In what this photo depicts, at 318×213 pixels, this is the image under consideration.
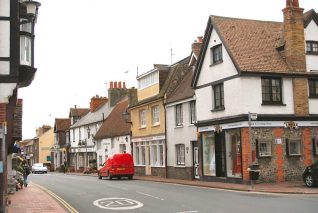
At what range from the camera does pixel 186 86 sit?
35.8 metres

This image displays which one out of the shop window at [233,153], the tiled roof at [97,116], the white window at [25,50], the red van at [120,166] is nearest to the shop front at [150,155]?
the red van at [120,166]

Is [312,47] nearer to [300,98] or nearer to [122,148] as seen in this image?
[300,98]

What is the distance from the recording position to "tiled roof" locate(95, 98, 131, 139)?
4875 cm

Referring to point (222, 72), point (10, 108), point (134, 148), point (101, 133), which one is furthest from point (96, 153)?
point (10, 108)

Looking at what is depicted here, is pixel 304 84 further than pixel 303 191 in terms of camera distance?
Yes

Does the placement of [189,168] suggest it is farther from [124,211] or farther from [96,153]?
[96,153]

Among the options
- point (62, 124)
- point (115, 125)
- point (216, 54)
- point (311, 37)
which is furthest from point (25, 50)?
point (62, 124)

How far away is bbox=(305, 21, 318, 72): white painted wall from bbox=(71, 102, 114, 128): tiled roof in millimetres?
32420

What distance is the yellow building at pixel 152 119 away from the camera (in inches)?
1500

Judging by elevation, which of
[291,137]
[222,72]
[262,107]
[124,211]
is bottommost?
[124,211]

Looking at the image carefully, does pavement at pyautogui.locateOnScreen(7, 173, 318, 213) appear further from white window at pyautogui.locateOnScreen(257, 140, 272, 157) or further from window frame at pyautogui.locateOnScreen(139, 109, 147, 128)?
window frame at pyautogui.locateOnScreen(139, 109, 147, 128)

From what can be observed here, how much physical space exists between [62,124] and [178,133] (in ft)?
158

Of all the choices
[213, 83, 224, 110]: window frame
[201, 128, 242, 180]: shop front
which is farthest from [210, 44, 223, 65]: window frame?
[201, 128, 242, 180]: shop front

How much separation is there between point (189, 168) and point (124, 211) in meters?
17.3
